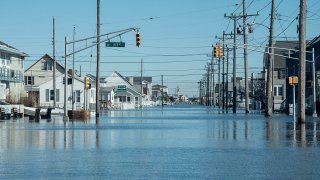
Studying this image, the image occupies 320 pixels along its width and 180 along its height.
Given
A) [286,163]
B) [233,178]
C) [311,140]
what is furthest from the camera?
[311,140]

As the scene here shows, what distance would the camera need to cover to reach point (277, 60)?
348 feet

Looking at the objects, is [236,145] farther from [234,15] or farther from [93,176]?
[234,15]

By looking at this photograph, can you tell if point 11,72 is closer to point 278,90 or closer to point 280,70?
point 280,70

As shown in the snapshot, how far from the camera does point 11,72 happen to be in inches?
3460

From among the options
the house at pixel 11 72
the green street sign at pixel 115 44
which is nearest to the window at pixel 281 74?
the house at pixel 11 72

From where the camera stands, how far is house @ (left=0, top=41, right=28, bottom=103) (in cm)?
7956

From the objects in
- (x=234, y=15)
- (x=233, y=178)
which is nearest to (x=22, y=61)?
(x=234, y=15)

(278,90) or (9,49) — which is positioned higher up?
(9,49)

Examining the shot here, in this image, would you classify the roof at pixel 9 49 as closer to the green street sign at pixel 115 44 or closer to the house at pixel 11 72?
the house at pixel 11 72

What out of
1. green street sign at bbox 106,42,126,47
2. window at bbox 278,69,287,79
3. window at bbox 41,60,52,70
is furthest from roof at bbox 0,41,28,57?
window at bbox 278,69,287,79

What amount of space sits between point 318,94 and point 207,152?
157 feet

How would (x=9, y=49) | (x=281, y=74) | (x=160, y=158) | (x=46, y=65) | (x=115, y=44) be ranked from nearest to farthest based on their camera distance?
(x=160, y=158), (x=115, y=44), (x=9, y=49), (x=281, y=74), (x=46, y=65)

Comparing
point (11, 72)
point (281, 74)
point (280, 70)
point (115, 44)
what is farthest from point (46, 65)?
point (115, 44)

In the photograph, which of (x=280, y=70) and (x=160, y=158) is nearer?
(x=160, y=158)
